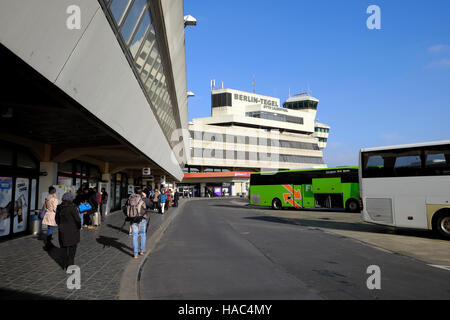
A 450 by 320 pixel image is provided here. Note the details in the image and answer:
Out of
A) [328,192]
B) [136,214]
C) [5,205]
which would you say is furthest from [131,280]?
[328,192]

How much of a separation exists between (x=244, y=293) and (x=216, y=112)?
73.1m

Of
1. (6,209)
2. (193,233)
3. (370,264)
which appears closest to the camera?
(370,264)

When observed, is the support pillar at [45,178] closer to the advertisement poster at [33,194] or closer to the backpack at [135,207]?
the advertisement poster at [33,194]

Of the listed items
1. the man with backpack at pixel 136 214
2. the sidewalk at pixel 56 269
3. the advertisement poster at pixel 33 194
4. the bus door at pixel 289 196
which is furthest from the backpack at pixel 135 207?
the bus door at pixel 289 196

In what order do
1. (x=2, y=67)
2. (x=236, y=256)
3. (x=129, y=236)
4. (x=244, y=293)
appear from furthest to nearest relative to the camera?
1. (x=129, y=236)
2. (x=236, y=256)
3. (x=244, y=293)
4. (x=2, y=67)

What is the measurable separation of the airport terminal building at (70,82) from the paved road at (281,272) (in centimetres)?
345

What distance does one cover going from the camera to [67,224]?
6.12 meters

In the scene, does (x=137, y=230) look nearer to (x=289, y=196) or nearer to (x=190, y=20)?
(x=190, y=20)

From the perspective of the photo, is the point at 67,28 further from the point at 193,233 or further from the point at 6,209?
the point at 193,233

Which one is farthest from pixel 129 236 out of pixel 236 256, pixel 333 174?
pixel 333 174

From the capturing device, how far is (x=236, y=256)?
7754 mm

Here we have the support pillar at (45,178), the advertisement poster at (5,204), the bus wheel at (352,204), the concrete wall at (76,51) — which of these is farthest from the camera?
the bus wheel at (352,204)

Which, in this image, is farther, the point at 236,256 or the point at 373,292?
the point at 236,256

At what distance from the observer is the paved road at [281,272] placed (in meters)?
4.82
